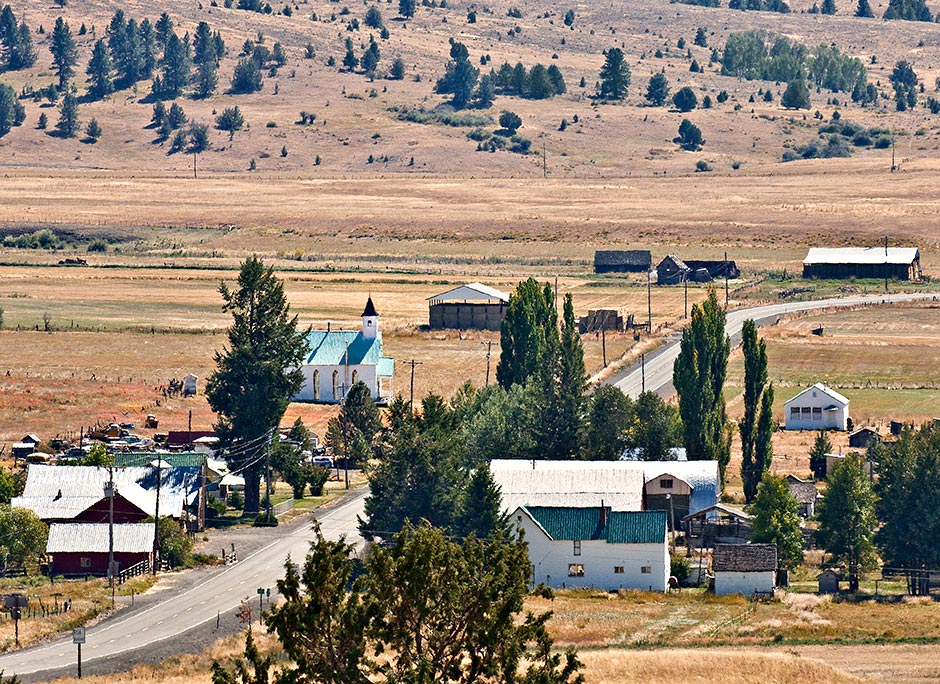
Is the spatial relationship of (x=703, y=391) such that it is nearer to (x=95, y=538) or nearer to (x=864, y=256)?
(x=95, y=538)

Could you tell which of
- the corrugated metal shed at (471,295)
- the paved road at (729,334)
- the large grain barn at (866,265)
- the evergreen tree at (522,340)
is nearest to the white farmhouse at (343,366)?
the evergreen tree at (522,340)

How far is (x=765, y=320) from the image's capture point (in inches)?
5723

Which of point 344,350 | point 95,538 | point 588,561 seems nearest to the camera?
point 95,538

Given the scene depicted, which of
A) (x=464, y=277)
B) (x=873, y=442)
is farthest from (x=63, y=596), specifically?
(x=464, y=277)

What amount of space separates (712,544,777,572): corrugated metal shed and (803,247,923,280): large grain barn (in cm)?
10562

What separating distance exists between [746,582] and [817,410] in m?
36.5

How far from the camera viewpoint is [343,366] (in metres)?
115

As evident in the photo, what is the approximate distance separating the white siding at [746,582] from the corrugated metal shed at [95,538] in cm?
2098

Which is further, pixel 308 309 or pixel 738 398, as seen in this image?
pixel 308 309

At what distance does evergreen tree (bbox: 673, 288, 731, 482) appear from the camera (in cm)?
9044

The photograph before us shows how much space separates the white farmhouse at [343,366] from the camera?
378 ft

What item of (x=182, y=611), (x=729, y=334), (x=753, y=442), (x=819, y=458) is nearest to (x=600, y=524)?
(x=753, y=442)

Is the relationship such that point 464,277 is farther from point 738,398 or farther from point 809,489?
point 809,489

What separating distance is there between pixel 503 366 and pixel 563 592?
29.9 meters
